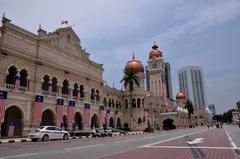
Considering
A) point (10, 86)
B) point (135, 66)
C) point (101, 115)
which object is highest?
point (135, 66)

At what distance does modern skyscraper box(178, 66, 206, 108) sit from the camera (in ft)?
589

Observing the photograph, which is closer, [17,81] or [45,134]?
[45,134]

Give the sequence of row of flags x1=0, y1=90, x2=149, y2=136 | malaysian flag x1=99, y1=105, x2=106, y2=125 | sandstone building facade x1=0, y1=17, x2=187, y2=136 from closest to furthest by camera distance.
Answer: row of flags x1=0, y1=90, x2=149, y2=136 → sandstone building facade x1=0, y1=17, x2=187, y2=136 → malaysian flag x1=99, y1=105, x2=106, y2=125

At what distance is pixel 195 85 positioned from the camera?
179875mm

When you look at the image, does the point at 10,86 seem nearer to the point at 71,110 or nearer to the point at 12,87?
the point at 12,87

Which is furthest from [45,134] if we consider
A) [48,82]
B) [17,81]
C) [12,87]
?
[48,82]

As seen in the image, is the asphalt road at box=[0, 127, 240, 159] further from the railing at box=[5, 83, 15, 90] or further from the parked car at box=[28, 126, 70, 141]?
the railing at box=[5, 83, 15, 90]

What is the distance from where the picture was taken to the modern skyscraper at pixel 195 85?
589 feet

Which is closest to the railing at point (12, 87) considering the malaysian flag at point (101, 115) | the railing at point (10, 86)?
the railing at point (10, 86)

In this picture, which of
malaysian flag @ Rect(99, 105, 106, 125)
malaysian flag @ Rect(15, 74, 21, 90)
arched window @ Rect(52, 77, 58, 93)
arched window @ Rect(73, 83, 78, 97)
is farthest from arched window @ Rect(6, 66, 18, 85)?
malaysian flag @ Rect(99, 105, 106, 125)

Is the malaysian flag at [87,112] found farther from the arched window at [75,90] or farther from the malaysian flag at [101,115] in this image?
the malaysian flag at [101,115]

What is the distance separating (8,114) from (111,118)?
25.7 metres

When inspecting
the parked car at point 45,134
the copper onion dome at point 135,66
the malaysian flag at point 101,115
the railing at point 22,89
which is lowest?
the parked car at point 45,134

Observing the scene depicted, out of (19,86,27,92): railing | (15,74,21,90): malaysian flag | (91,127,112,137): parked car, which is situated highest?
(15,74,21,90): malaysian flag
